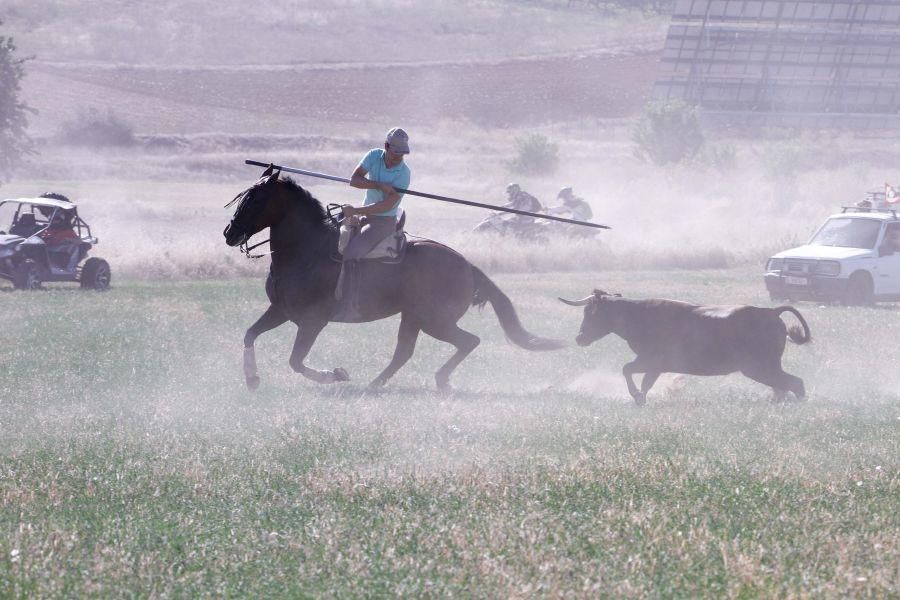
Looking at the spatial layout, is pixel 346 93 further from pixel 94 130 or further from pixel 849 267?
pixel 849 267

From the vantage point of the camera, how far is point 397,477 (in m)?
8.30

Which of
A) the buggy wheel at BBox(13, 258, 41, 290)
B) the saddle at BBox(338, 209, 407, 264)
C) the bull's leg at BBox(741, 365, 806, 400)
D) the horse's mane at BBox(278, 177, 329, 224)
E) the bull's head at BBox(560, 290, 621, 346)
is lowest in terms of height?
the buggy wheel at BBox(13, 258, 41, 290)

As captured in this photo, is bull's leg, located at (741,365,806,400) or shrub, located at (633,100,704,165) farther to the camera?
shrub, located at (633,100,704,165)

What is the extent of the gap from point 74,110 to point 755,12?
4528 centimetres

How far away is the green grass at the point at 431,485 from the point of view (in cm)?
617

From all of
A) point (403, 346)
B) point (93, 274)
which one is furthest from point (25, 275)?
point (403, 346)

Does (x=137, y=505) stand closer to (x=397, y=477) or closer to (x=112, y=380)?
(x=397, y=477)

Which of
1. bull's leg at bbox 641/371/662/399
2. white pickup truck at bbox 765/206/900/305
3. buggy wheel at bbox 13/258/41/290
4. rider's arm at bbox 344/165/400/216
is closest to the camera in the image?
rider's arm at bbox 344/165/400/216

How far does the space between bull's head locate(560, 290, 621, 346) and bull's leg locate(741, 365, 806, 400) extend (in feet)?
5.17

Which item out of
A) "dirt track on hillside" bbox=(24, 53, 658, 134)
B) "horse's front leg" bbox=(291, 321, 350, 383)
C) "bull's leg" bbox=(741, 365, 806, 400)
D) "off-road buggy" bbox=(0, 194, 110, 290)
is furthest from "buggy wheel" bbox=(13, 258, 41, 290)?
"dirt track on hillside" bbox=(24, 53, 658, 134)

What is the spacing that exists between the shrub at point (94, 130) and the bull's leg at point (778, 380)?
6156cm

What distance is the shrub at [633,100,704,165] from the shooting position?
248ft

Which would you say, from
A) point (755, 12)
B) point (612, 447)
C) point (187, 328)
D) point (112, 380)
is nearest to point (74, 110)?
point (755, 12)

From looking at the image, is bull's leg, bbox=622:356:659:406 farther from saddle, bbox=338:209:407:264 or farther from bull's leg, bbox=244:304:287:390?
bull's leg, bbox=244:304:287:390
